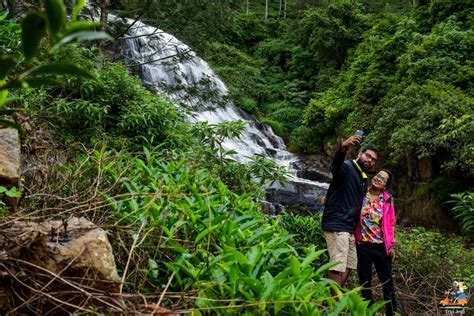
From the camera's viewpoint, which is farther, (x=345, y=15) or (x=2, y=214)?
Answer: (x=345, y=15)

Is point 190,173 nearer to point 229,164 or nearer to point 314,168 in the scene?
point 229,164

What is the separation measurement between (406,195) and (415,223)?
1.06m

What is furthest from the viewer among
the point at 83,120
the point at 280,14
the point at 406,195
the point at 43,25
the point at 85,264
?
the point at 280,14

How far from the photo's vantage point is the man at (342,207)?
4.09m

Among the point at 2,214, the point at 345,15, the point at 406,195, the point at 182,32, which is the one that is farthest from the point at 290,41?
the point at 2,214

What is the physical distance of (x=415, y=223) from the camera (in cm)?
1219

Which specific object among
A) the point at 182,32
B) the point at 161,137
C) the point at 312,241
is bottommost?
the point at 312,241

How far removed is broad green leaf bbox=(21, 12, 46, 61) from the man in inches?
134

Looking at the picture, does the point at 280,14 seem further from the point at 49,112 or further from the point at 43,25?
the point at 43,25

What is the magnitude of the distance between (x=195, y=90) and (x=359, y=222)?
5.39 meters

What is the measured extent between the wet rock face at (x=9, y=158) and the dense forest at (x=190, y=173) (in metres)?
0.06

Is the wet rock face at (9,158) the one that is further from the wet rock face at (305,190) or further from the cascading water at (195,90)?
the wet rock face at (305,190)

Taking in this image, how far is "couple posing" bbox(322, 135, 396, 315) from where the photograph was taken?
4.12 metres

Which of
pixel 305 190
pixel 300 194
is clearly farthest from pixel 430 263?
pixel 305 190
